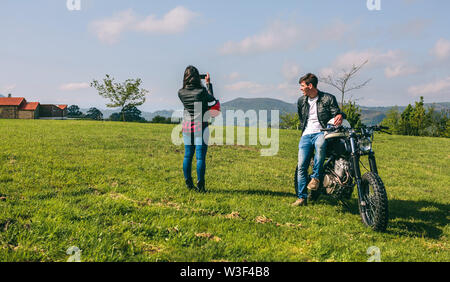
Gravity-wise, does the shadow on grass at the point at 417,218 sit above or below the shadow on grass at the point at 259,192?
below

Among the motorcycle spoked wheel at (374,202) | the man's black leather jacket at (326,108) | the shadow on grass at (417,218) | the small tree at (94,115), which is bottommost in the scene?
the shadow on grass at (417,218)

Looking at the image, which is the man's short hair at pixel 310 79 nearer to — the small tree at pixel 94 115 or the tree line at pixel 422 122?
the tree line at pixel 422 122

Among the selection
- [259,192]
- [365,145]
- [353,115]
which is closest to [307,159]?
[365,145]

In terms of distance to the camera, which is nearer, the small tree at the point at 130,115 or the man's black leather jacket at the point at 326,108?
the man's black leather jacket at the point at 326,108

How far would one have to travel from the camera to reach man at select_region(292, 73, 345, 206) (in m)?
5.71

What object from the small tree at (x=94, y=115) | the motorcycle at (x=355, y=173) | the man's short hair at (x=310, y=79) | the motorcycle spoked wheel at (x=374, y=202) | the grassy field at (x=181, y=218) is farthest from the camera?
the small tree at (x=94, y=115)

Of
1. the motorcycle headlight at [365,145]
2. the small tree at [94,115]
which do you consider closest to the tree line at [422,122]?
the small tree at [94,115]

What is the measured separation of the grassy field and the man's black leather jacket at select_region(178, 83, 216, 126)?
169cm

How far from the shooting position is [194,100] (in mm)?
6188

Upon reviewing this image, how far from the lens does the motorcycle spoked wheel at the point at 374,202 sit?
175 inches

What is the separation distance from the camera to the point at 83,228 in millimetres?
3967

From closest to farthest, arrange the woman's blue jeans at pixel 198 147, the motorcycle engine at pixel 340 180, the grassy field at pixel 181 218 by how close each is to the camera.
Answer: the grassy field at pixel 181 218 < the motorcycle engine at pixel 340 180 < the woman's blue jeans at pixel 198 147

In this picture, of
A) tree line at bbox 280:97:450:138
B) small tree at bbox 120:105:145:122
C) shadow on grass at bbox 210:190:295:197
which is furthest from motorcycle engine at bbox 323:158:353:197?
small tree at bbox 120:105:145:122

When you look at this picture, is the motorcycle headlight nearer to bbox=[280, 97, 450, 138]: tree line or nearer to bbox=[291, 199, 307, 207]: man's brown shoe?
bbox=[291, 199, 307, 207]: man's brown shoe
